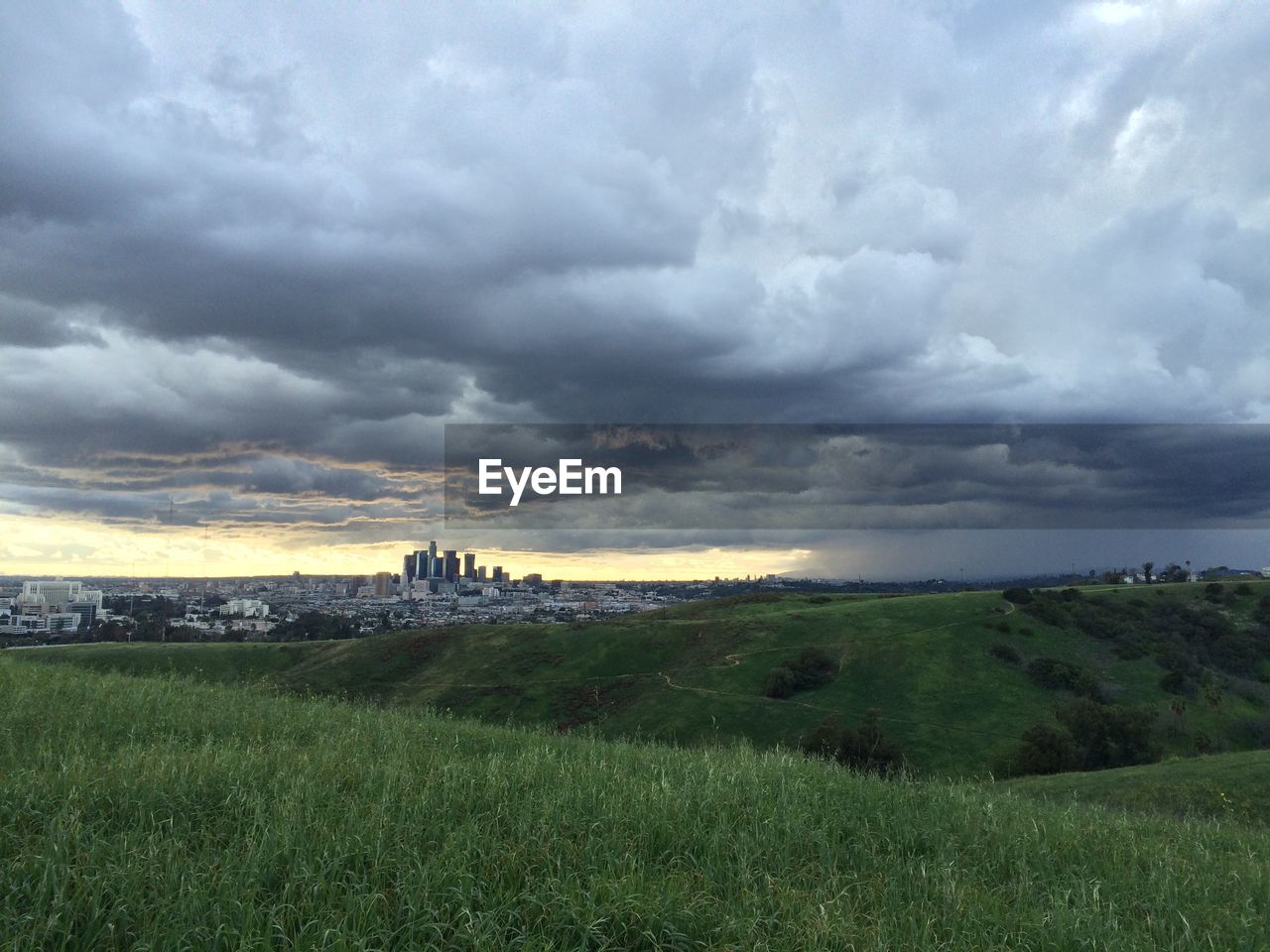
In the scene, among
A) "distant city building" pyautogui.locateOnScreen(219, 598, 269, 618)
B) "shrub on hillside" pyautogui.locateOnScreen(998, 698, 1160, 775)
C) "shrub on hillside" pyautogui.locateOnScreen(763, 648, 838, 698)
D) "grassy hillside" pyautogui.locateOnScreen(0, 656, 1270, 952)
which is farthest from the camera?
"distant city building" pyautogui.locateOnScreen(219, 598, 269, 618)

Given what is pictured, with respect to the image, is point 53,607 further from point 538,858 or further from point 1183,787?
point 538,858

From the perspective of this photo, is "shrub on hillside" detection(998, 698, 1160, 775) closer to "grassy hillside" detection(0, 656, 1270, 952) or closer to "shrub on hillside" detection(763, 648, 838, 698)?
"shrub on hillside" detection(763, 648, 838, 698)

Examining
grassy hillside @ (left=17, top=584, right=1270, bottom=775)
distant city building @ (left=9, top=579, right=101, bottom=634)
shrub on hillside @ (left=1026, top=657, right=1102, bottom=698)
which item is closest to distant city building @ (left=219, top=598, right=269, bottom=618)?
distant city building @ (left=9, top=579, right=101, bottom=634)

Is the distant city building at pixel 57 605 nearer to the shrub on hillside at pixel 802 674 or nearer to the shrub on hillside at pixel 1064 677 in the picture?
the shrub on hillside at pixel 802 674

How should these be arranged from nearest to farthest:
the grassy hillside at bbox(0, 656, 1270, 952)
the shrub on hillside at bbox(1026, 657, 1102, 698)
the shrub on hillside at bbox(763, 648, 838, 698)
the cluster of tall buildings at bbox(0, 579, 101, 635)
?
1. the grassy hillside at bbox(0, 656, 1270, 952)
2. the shrub on hillside at bbox(1026, 657, 1102, 698)
3. the shrub on hillside at bbox(763, 648, 838, 698)
4. the cluster of tall buildings at bbox(0, 579, 101, 635)

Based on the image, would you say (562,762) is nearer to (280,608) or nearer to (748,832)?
(748,832)

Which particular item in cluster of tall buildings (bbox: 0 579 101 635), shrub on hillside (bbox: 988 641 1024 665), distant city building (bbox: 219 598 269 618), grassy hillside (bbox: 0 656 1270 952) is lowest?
shrub on hillside (bbox: 988 641 1024 665)
